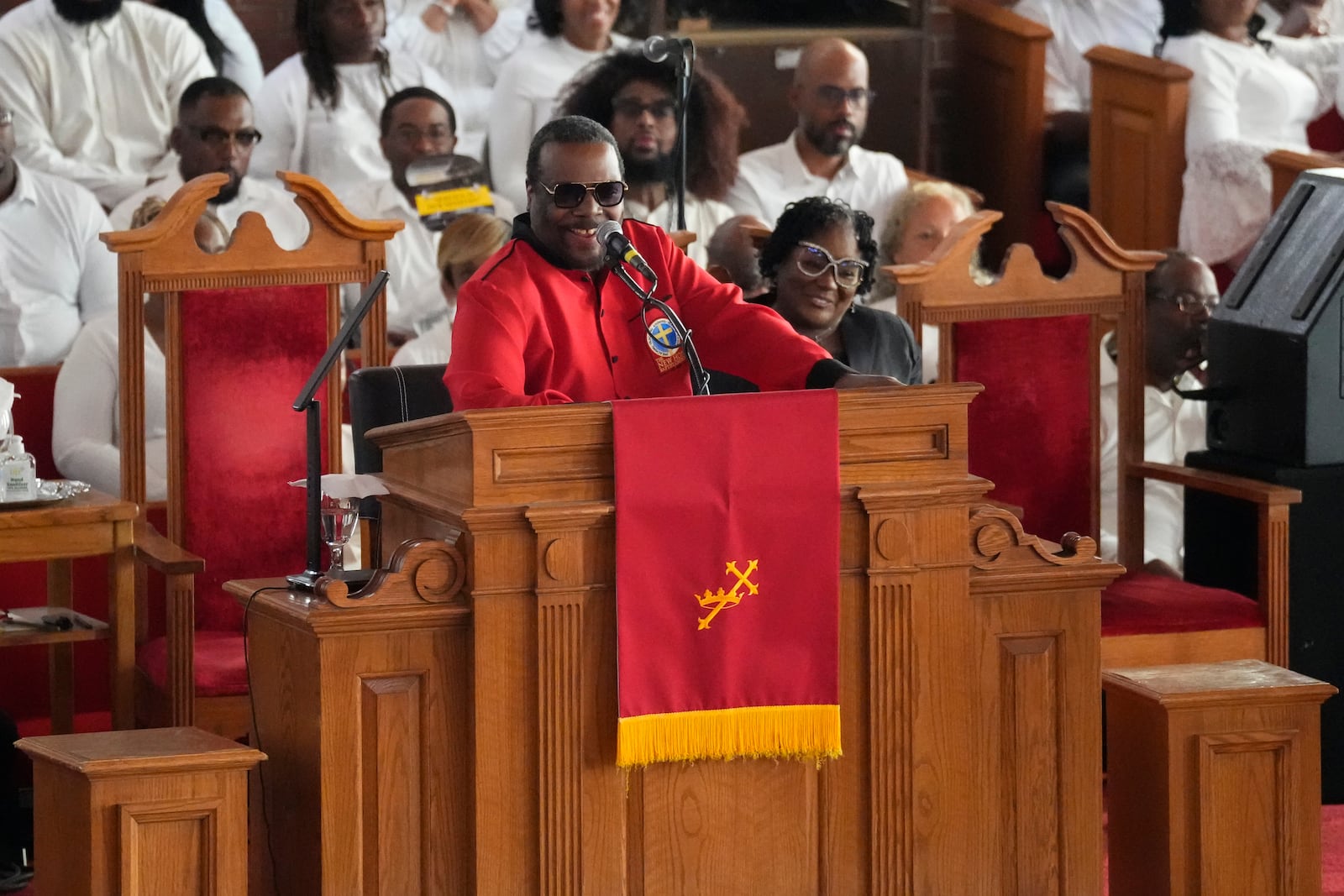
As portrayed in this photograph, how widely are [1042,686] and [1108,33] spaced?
149 inches

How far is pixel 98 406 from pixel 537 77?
1.70m

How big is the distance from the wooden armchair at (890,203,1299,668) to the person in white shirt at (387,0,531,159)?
1601mm

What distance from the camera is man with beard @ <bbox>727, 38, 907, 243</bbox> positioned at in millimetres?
6031

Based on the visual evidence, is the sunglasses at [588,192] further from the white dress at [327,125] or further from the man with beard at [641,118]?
the man with beard at [641,118]

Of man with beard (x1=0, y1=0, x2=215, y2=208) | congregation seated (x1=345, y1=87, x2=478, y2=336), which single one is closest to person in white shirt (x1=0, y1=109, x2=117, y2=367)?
man with beard (x1=0, y1=0, x2=215, y2=208)

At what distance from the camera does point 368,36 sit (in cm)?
563

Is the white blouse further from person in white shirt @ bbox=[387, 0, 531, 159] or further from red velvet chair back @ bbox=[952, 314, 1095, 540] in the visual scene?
red velvet chair back @ bbox=[952, 314, 1095, 540]

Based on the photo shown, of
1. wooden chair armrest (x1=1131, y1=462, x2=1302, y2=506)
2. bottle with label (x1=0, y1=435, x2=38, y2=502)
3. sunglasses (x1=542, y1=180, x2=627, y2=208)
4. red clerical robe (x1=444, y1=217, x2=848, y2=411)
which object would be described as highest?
sunglasses (x1=542, y1=180, x2=627, y2=208)

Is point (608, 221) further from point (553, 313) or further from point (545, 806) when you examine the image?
point (545, 806)

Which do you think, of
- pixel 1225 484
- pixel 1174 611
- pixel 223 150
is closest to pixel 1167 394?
pixel 1225 484

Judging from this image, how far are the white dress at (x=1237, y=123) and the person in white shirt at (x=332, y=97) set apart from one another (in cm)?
244

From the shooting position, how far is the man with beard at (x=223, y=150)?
17.5ft

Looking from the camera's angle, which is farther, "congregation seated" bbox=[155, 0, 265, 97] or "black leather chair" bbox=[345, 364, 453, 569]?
"congregation seated" bbox=[155, 0, 265, 97]

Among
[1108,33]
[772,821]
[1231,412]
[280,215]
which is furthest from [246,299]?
[1108,33]
